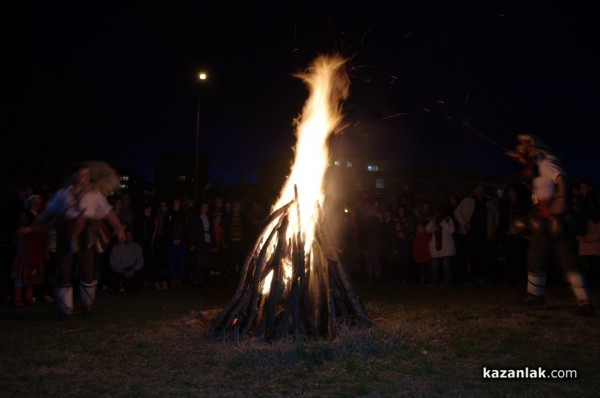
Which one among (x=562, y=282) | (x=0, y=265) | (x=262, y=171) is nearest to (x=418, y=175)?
(x=262, y=171)

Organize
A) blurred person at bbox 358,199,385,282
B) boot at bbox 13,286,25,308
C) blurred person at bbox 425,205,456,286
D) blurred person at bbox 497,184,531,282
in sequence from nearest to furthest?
boot at bbox 13,286,25,308, blurred person at bbox 497,184,531,282, blurred person at bbox 425,205,456,286, blurred person at bbox 358,199,385,282

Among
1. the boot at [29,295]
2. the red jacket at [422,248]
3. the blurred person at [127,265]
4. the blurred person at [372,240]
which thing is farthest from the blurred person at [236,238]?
the boot at [29,295]

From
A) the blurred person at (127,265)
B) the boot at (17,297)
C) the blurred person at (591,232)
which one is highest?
the blurred person at (591,232)

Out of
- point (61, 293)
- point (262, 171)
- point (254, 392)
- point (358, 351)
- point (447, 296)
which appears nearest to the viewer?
point (254, 392)

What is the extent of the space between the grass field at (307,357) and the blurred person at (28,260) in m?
1.30

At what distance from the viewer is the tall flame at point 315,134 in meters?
7.17

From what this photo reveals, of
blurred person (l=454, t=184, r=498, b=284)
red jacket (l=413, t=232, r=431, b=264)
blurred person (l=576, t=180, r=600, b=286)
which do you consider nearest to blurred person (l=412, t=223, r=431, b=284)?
red jacket (l=413, t=232, r=431, b=264)

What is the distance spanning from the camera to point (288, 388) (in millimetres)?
4582

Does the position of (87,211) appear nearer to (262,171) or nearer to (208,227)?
(208,227)

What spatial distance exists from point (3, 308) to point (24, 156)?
58.9 feet

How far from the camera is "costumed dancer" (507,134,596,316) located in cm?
773

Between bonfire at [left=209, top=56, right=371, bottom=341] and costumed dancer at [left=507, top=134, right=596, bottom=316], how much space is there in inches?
119

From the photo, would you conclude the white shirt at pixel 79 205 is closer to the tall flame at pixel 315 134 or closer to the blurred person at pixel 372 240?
the tall flame at pixel 315 134

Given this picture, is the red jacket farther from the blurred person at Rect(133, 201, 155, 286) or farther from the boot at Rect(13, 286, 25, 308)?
the boot at Rect(13, 286, 25, 308)
